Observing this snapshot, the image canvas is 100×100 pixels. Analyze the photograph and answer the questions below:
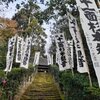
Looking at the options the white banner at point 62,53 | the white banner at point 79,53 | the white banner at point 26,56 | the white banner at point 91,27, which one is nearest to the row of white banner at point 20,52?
the white banner at point 26,56

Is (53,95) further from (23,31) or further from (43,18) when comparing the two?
(23,31)

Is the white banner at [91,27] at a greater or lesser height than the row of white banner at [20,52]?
lesser

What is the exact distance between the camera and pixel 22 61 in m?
22.6

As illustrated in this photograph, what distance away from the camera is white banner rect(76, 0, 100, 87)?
10086 mm

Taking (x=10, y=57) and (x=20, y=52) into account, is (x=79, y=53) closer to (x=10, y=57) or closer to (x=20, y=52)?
(x=10, y=57)

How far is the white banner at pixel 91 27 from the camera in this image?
10086 mm

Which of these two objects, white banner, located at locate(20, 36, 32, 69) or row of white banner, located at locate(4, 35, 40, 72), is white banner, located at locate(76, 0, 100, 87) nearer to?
row of white banner, located at locate(4, 35, 40, 72)

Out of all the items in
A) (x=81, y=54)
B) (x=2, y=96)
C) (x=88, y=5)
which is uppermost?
(x=88, y=5)

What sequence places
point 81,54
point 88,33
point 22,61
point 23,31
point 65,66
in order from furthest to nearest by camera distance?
1. point 23,31
2. point 22,61
3. point 65,66
4. point 81,54
5. point 88,33

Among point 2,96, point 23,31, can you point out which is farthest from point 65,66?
point 23,31

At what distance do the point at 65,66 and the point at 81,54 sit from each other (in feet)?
13.6

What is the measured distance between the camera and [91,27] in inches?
411

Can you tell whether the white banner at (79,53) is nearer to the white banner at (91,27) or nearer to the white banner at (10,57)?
the white banner at (91,27)

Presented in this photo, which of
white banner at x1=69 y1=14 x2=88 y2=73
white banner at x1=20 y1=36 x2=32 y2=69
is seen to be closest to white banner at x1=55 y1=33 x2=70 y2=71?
white banner at x1=69 y1=14 x2=88 y2=73
